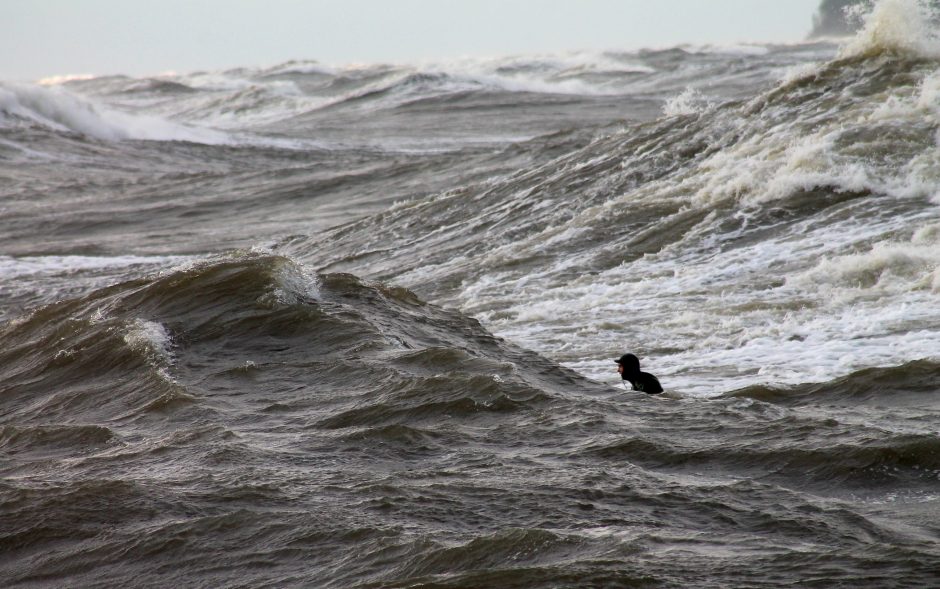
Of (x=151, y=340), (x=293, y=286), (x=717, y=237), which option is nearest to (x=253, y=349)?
(x=151, y=340)

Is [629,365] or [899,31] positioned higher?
[899,31]

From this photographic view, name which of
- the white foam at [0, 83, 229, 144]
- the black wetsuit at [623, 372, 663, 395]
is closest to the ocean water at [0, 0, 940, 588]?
the black wetsuit at [623, 372, 663, 395]

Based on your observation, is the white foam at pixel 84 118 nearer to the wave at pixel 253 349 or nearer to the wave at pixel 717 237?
the wave at pixel 717 237

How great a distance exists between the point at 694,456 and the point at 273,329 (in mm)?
3290

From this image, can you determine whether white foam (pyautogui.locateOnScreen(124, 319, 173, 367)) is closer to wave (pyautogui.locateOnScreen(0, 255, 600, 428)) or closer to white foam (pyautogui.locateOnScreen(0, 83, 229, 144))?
wave (pyautogui.locateOnScreen(0, 255, 600, 428))

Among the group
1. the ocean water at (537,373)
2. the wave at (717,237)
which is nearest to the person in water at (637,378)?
the ocean water at (537,373)

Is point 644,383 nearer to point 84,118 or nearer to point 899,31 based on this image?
point 899,31

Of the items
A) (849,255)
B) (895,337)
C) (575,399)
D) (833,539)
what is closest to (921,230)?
(849,255)

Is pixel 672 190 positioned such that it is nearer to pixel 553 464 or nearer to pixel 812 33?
pixel 553 464

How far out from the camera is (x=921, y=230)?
30.7ft

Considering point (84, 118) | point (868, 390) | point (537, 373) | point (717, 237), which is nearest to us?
point (868, 390)

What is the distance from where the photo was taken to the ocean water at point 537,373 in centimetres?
411

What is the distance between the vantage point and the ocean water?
411 cm

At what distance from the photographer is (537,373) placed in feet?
21.4
